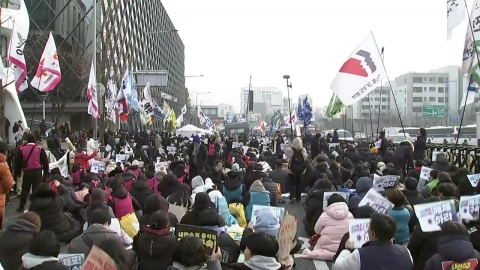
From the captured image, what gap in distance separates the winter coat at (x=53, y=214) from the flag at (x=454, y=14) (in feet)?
39.6

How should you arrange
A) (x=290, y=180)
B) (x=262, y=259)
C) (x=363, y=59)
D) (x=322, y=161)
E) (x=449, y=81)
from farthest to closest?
1. (x=449, y=81)
2. (x=363, y=59)
3. (x=290, y=180)
4. (x=322, y=161)
5. (x=262, y=259)

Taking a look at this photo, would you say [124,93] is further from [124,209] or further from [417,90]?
[417,90]

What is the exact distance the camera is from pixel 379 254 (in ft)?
14.9

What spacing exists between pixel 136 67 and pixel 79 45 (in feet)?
111

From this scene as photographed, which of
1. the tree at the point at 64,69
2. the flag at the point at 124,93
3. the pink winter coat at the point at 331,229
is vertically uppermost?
the tree at the point at 64,69

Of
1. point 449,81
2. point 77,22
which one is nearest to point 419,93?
point 449,81

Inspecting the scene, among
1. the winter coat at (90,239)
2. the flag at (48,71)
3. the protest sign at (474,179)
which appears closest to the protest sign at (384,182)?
the protest sign at (474,179)

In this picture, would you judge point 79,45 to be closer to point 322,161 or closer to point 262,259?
point 322,161

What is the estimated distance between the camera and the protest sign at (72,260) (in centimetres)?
506

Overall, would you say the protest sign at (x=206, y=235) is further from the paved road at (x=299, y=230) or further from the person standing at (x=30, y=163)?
the person standing at (x=30, y=163)

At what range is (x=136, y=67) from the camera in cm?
9106

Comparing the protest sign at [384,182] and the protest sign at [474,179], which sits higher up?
the protest sign at [474,179]

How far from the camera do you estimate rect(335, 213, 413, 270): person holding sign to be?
14.9 feet

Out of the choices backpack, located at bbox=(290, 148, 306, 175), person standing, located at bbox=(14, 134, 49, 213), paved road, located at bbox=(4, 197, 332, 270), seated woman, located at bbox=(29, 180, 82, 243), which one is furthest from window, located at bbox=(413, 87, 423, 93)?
seated woman, located at bbox=(29, 180, 82, 243)
